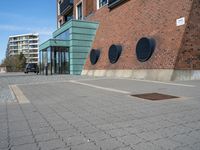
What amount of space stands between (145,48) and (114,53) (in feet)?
14.8

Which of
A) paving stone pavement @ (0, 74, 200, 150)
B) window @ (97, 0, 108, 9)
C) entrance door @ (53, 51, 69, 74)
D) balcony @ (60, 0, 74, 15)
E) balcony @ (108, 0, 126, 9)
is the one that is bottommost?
paving stone pavement @ (0, 74, 200, 150)

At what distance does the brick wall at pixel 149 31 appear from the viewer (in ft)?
46.6

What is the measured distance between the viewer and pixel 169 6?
613 inches

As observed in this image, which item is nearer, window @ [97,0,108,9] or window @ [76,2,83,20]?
window @ [97,0,108,9]

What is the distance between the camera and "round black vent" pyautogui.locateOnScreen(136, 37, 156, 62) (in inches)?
632

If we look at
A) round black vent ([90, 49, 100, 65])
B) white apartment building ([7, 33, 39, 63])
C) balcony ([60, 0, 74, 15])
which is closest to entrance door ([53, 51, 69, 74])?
round black vent ([90, 49, 100, 65])

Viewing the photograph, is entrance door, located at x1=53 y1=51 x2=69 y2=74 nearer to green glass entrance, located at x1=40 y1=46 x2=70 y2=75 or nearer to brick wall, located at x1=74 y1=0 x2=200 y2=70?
green glass entrance, located at x1=40 y1=46 x2=70 y2=75

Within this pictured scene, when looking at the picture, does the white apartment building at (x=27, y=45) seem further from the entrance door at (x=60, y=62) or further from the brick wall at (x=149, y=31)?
the brick wall at (x=149, y=31)

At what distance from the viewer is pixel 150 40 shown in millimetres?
16172

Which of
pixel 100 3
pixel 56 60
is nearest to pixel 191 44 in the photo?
pixel 100 3

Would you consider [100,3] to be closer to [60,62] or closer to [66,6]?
[60,62]

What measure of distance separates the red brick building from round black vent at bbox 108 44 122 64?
0.27ft

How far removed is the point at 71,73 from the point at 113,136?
75.8 feet

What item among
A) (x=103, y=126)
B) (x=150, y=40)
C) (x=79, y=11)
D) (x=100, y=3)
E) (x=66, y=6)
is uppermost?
(x=66, y=6)
